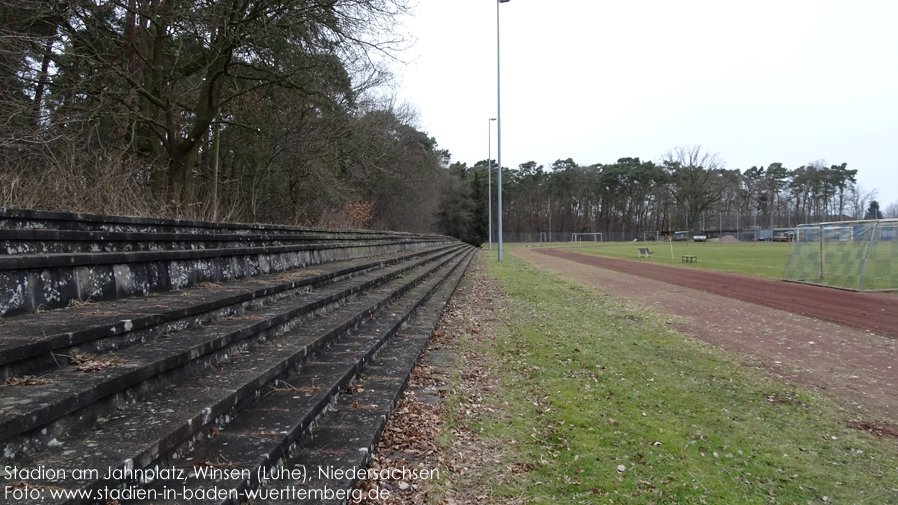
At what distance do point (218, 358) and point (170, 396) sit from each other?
2.07 feet

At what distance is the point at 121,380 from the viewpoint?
217 centimetres

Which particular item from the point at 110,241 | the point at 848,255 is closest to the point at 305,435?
the point at 110,241

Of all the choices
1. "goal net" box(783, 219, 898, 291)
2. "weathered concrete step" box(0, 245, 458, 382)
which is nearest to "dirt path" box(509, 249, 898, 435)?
"goal net" box(783, 219, 898, 291)

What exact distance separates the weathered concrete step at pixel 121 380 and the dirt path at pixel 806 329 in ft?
17.4

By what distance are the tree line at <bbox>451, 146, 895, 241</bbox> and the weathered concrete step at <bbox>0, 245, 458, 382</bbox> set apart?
68104 mm

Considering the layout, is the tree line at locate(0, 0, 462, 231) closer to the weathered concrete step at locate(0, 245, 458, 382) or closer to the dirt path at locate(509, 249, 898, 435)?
the weathered concrete step at locate(0, 245, 458, 382)

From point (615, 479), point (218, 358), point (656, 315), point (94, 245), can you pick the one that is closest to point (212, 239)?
point (94, 245)

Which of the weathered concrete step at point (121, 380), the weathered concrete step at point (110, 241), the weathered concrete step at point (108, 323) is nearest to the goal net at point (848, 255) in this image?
the weathered concrete step at point (121, 380)

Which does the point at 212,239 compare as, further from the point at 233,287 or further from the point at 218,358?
the point at 218,358

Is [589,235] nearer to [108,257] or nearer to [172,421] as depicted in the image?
[108,257]

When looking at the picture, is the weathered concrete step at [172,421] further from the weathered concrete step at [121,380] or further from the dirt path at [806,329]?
the dirt path at [806,329]

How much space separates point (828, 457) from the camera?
332 centimetres

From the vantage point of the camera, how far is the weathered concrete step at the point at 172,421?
177cm

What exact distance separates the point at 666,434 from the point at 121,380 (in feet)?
12.3
